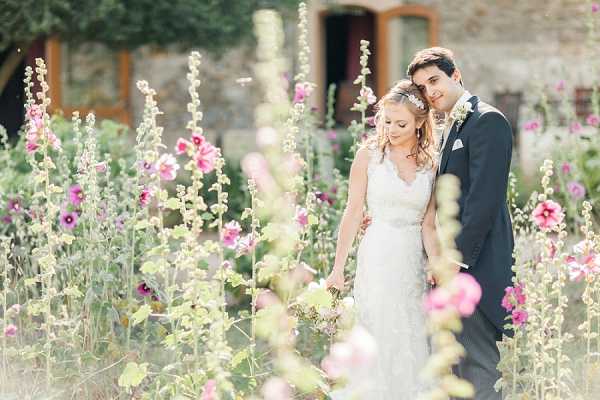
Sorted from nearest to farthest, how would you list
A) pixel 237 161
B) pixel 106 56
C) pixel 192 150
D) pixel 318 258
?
pixel 192 150
pixel 318 258
pixel 237 161
pixel 106 56

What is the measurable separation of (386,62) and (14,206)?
9.44 m

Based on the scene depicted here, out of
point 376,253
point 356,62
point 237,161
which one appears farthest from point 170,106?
point 376,253

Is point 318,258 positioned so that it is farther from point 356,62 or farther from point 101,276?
point 356,62

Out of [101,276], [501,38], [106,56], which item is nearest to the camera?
[101,276]

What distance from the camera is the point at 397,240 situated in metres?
4.20

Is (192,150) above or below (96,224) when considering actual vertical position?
above

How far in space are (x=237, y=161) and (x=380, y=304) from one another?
7707 mm

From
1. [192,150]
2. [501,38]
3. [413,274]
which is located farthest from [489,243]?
[501,38]

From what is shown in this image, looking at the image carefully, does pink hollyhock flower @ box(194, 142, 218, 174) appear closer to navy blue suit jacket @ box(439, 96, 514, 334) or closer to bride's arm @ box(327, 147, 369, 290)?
bride's arm @ box(327, 147, 369, 290)

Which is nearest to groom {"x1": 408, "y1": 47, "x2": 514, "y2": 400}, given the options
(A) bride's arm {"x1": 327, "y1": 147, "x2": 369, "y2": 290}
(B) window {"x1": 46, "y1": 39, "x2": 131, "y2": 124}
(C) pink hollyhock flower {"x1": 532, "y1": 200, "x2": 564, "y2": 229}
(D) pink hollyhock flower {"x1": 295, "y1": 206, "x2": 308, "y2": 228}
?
(A) bride's arm {"x1": 327, "y1": 147, "x2": 369, "y2": 290}

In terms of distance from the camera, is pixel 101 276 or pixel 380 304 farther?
pixel 101 276

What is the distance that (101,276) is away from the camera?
4.70 metres

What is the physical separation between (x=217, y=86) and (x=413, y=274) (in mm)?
9275

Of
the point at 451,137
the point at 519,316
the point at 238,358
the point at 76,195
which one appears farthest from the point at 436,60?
the point at 76,195
